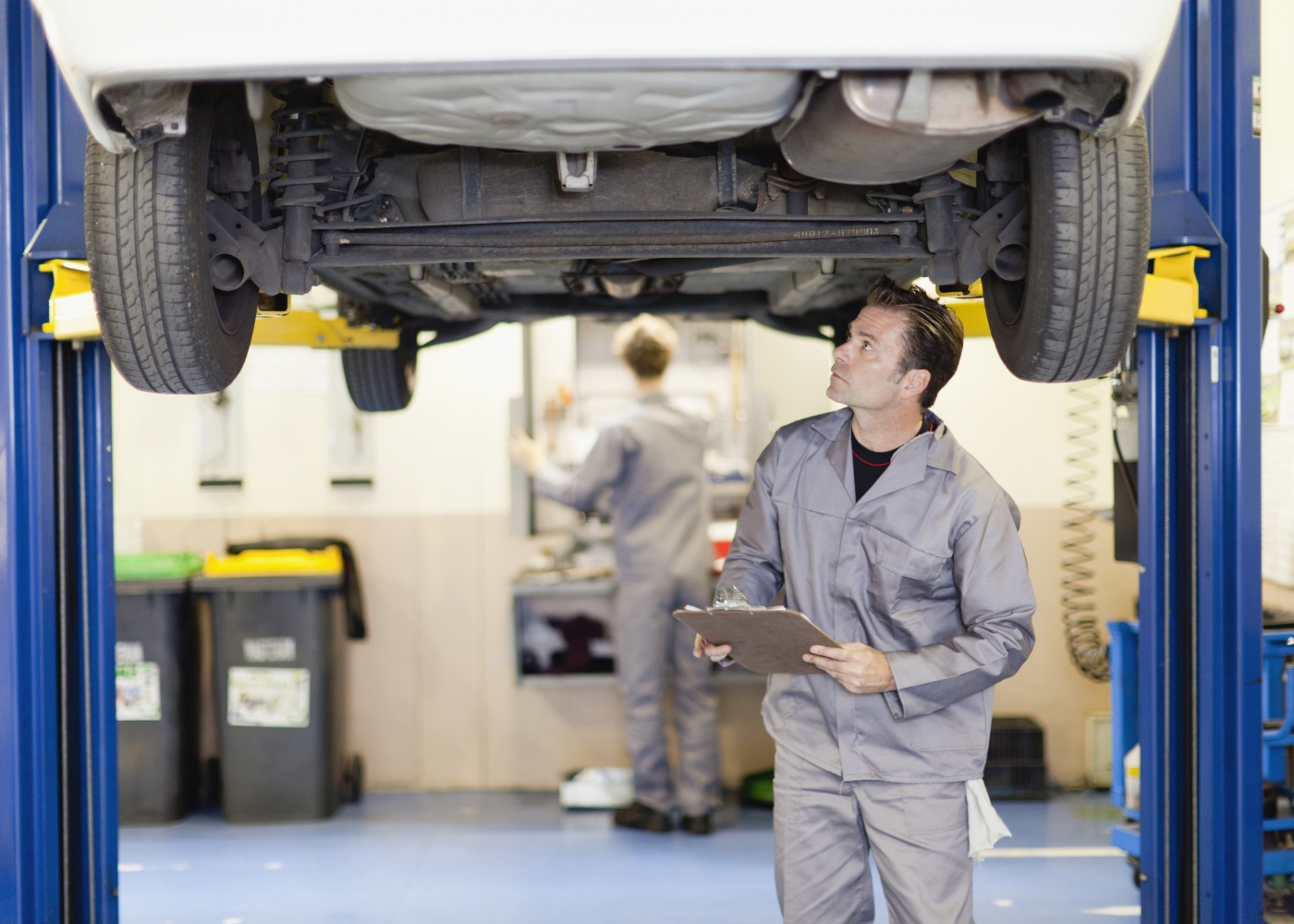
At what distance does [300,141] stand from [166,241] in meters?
0.32

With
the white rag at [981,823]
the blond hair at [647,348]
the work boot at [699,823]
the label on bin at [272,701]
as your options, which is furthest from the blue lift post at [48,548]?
the work boot at [699,823]

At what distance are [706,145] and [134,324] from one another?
1.08 metres

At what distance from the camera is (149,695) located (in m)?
4.42

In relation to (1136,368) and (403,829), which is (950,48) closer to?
(1136,368)

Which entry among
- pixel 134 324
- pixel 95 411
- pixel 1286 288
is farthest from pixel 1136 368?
pixel 95 411

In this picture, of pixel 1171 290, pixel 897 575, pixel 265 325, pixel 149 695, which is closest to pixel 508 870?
pixel 149 695

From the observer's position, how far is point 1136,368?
8.68 feet

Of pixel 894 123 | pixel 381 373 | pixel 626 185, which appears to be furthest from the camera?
pixel 381 373

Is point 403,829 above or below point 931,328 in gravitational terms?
below

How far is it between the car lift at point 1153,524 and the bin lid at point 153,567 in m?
1.93

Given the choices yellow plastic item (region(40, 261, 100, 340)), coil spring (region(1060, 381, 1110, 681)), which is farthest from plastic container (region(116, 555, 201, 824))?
coil spring (region(1060, 381, 1110, 681))

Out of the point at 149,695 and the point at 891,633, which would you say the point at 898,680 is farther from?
the point at 149,695

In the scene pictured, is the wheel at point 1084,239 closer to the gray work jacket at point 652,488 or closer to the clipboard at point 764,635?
the clipboard at point 764,635

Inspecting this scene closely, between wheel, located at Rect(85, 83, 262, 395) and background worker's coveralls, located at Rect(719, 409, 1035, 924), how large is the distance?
115 cm
